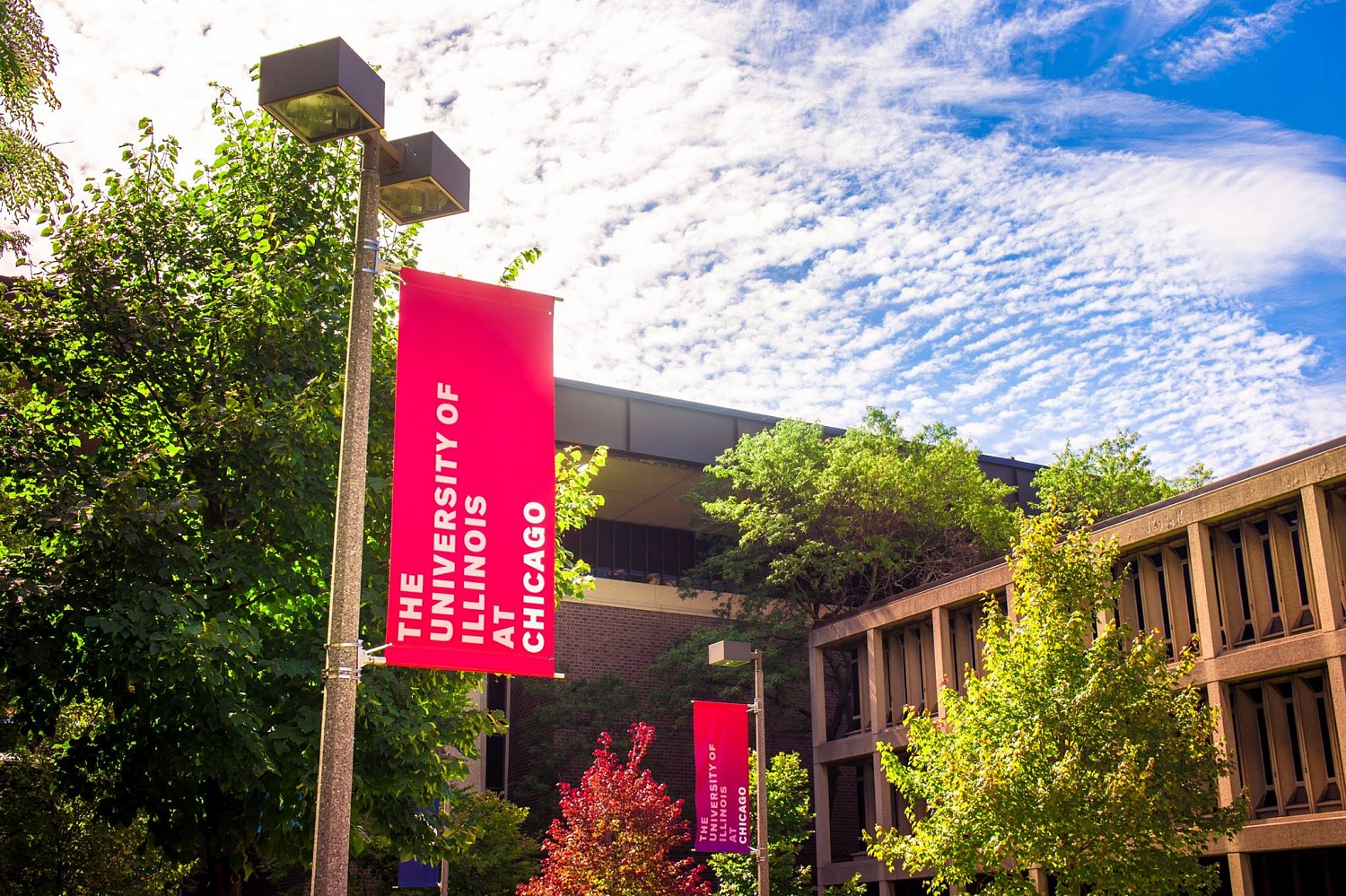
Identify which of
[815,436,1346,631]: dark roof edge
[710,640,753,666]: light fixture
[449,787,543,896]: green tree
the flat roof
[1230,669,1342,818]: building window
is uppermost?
the flat roof

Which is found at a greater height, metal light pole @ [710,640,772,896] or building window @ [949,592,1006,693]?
building window @ [949,592,1006,693]

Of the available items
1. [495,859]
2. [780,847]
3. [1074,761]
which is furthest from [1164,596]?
[495,859]

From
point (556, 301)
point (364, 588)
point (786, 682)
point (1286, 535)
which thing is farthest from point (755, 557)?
point (556, 301)

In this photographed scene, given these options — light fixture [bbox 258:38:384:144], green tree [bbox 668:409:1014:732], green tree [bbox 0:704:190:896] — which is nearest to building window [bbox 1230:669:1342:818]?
green tree [bbox 668:409:1014:732]

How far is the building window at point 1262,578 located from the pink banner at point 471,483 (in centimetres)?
2098

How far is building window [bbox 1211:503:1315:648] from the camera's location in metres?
26.2

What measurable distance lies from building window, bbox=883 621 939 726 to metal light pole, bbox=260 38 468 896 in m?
28.8

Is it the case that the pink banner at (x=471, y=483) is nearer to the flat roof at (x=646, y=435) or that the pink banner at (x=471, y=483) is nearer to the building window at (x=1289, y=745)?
the building window at (x=1289, y=745)

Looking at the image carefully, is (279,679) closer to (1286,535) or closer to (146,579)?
(146,579)

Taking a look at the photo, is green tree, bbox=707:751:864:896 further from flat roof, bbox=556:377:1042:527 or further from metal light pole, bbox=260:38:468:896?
metal light pole, bbox=260:38:468:896

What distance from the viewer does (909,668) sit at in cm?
3762

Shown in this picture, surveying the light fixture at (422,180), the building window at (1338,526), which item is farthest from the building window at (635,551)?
the light fixture at (422,180)

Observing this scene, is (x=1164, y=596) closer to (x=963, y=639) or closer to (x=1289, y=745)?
(x=1289, y=745)

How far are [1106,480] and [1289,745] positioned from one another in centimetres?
2162
